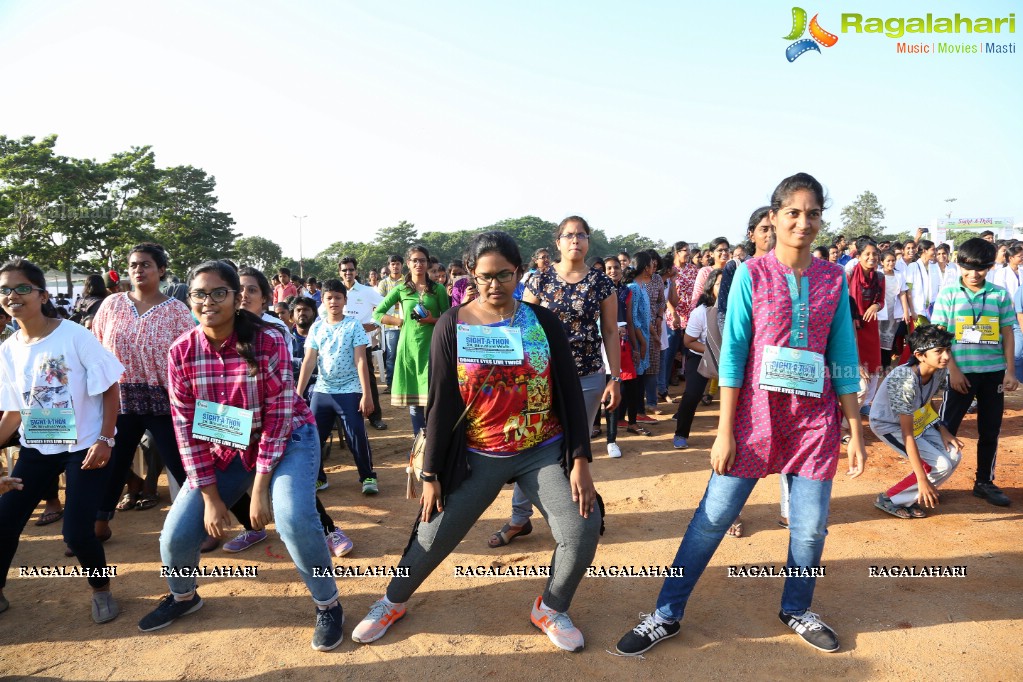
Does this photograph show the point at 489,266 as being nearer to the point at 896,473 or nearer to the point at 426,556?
the point at 426,556

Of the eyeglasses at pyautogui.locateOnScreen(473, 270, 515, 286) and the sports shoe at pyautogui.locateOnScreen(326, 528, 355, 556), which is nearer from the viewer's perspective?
the eyeglasses at pyautogui.locateOnScreen(473, 270, 515, 286)

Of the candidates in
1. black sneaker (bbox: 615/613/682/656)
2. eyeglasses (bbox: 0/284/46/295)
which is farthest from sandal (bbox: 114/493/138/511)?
black sneaker (bbox: 615/613/682/656)

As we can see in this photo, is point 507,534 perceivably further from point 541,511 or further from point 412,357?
point 412,357

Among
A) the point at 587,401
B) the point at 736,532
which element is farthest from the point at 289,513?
the point at 736,532

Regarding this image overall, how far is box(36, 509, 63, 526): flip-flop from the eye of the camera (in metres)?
4.66

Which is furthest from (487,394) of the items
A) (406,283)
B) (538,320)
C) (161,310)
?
(406,283)

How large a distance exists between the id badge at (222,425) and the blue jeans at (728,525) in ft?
6.94

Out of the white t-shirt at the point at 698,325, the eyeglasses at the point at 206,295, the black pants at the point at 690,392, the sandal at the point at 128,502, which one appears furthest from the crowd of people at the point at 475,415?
the black pants at the point at 690,392

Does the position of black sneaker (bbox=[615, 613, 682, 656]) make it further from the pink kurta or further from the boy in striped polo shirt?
the boy in striped polo shirt

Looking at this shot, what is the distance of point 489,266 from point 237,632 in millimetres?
2292

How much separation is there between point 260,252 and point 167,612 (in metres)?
50.4

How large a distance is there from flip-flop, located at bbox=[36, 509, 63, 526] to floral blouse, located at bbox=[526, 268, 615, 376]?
4.15 metres

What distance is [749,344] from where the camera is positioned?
279 cm

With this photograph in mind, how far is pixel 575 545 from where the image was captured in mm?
2754
